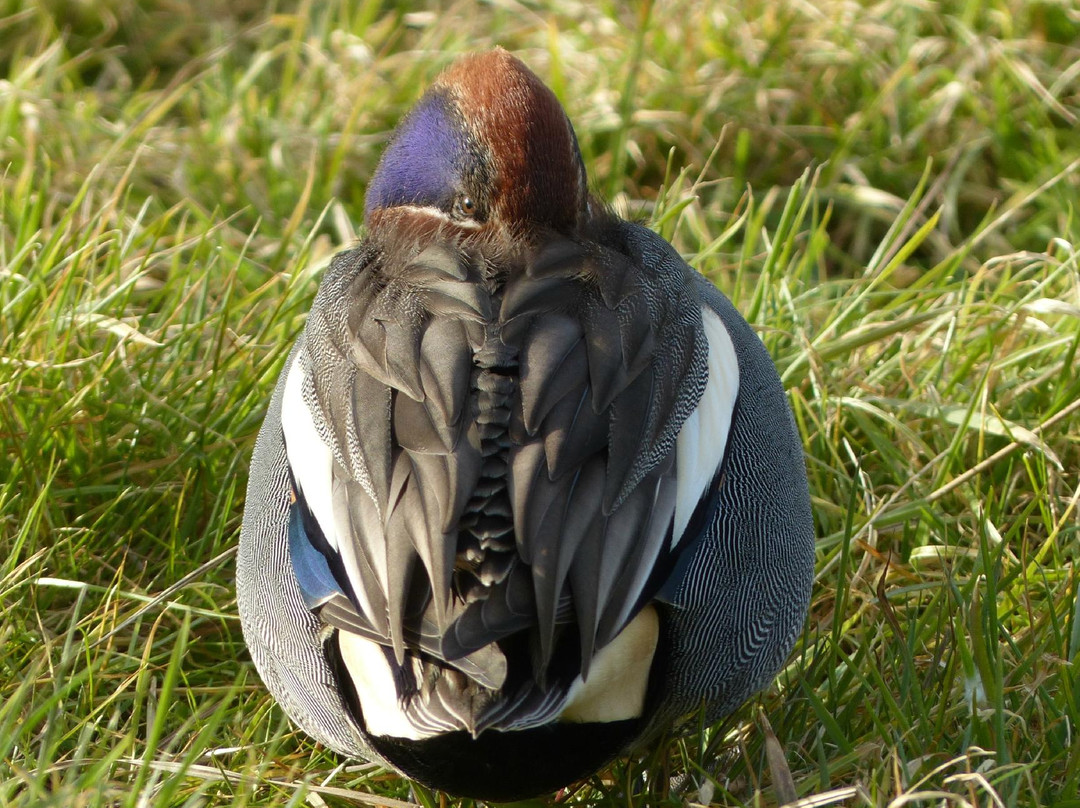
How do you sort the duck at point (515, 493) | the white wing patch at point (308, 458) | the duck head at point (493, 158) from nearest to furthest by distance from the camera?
the duck at point (515, 493) < the white wing patch at point (308, 458) < the duck head at point (493, 158)

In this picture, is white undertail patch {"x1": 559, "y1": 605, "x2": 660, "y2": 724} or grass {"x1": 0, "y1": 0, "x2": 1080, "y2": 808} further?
grass {"x1": 0, "y1": 0, "x2": 1080, "y2": 808}

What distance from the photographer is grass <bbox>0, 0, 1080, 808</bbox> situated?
240 cm

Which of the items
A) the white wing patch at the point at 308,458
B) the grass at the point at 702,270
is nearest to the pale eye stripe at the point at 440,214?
the white wing patch at the point at 308,458

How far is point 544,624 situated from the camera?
185 centimetres

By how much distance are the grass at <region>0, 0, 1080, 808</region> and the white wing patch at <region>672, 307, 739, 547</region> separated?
17.8 inches

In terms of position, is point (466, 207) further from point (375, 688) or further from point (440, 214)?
point (375, 688)

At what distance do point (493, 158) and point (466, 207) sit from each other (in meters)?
0.10

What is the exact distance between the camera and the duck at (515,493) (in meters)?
1.89

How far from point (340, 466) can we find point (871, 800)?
35.6 inches

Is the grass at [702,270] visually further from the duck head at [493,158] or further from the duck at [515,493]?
the duck head at [493,158]

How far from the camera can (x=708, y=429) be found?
219 cm

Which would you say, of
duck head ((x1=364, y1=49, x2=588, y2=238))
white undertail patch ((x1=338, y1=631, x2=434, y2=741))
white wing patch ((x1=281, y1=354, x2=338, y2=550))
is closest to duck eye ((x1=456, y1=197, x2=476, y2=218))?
duck head ((x1=364, y1=49, x2=588, y2=238))

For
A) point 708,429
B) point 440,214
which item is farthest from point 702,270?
point 708,429

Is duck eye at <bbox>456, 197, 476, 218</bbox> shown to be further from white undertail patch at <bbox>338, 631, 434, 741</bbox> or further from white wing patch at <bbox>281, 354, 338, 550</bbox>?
white undertail patch at <bbox>338, 631, 434, 741</bbox>
